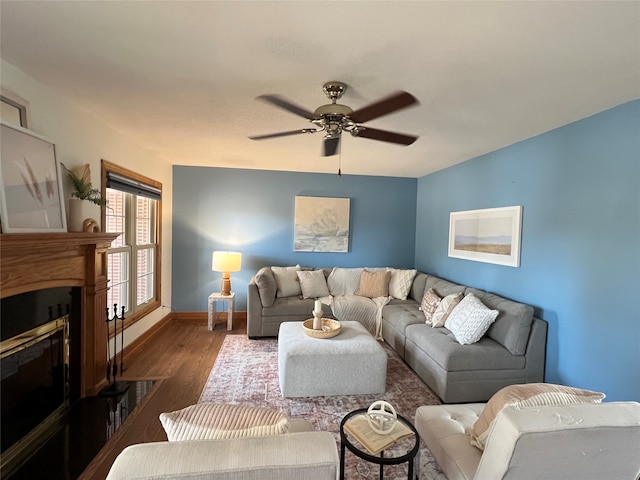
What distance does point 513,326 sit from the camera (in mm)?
2715

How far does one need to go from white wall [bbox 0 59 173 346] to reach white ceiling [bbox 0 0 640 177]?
0.08 metres

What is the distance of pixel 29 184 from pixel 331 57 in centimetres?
201

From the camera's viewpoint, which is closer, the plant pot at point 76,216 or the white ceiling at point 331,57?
the white ceiling at point 331,57

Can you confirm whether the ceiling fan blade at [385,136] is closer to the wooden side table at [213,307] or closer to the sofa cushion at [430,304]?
the sofa cushion at [430,304]

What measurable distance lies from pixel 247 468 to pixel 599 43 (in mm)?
2268

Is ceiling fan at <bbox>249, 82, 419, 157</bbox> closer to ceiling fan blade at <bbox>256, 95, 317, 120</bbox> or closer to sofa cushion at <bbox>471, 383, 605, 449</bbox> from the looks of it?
ceiling fan blade at <bbox>256, 95, 317, 120</bbox>

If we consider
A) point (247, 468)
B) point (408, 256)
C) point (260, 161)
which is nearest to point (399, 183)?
point (408, 256)

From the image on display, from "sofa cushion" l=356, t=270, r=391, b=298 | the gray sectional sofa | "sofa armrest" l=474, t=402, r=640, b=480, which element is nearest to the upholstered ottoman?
the gray sectional sofa

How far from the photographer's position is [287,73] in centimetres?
185

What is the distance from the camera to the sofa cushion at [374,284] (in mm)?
4582

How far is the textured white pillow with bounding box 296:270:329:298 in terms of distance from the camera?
14.7 ft

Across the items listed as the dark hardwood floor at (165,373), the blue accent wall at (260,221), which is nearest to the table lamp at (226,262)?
the blue accent wall at (260,221)

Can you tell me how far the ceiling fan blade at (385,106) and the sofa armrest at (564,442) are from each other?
1.54m

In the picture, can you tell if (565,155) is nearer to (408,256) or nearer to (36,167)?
(408,256)
